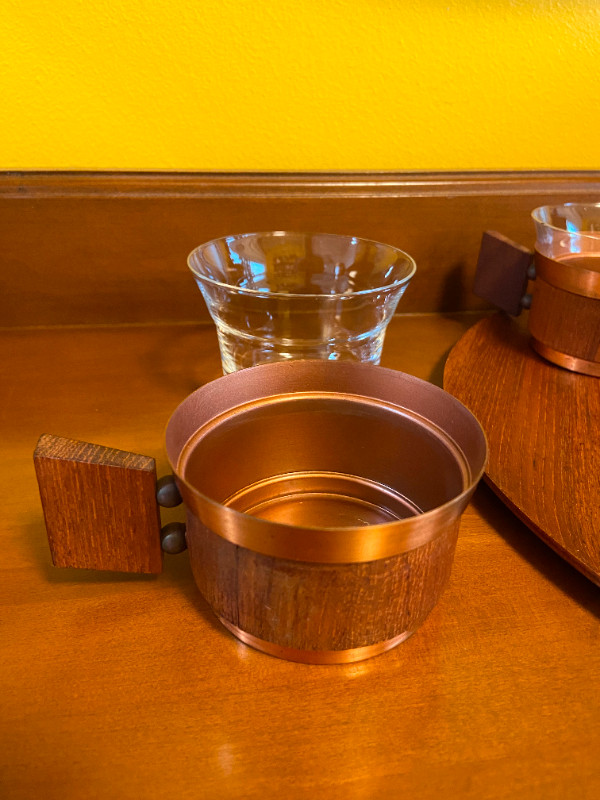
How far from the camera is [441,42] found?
613mm

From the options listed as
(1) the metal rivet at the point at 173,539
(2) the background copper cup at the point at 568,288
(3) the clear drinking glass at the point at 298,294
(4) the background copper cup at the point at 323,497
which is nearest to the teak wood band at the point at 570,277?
(2) the background copper cup at the point at 568,288

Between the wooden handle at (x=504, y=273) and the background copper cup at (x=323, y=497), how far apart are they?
1.03ft

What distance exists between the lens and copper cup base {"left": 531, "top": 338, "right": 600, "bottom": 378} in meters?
0.55

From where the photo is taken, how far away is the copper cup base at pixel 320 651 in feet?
0.98

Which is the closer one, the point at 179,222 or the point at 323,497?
the point at 323,497

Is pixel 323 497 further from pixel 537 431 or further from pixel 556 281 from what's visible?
pixel 556 281

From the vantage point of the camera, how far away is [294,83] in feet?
1.95

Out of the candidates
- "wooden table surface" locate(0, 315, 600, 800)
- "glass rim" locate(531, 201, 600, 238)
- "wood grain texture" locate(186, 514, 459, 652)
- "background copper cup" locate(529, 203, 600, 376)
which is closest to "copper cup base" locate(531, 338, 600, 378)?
"background copper cup" locate(529, 203, 600, 376)

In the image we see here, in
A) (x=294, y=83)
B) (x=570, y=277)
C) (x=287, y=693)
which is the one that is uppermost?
(x=294, y=83)

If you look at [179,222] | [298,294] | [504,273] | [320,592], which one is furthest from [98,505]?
[504,273]

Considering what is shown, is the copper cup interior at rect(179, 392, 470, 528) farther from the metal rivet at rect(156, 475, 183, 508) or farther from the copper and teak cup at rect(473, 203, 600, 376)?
the copper and teak cup at rect(473, 203, 600, 376)

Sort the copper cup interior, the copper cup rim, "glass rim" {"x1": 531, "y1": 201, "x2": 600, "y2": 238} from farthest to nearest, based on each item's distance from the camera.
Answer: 1. "glass rim" {"x1": 531, "y1": 201, "x2": 600, "y2": 238}
2. the copper cup interior
3. the copper cup rim

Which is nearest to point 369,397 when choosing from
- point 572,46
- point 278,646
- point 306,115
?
point 278,646

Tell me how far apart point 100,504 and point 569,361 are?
42 centimetres
